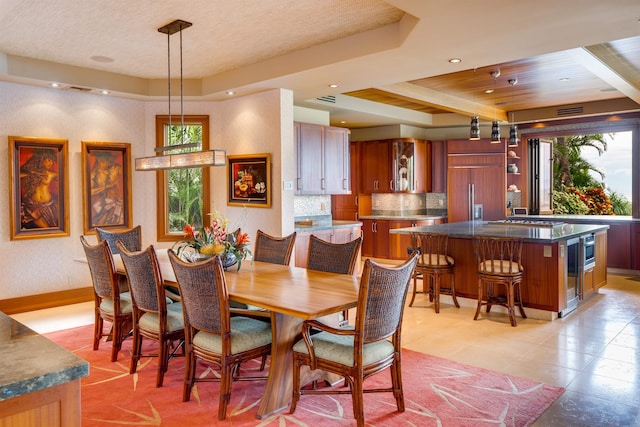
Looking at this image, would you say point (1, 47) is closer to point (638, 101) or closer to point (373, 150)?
point (373, 150)

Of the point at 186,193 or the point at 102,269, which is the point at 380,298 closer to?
the point at 102,269

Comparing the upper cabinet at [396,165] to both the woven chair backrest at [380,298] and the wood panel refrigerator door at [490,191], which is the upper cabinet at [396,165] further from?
the woven chair backrest at [380,298]

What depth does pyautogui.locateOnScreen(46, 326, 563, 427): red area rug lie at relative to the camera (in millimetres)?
2895

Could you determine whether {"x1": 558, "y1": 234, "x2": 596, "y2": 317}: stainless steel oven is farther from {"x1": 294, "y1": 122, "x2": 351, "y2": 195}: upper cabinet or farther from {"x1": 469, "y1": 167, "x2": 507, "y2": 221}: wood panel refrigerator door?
{"x1": 294, "y1": 122, "x2": 351, "y2": 195}: upper cabinet

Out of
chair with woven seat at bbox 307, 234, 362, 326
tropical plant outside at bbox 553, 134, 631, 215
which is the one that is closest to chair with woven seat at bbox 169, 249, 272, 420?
→ chair with woven seat at bbox 307, 234, 362, 326

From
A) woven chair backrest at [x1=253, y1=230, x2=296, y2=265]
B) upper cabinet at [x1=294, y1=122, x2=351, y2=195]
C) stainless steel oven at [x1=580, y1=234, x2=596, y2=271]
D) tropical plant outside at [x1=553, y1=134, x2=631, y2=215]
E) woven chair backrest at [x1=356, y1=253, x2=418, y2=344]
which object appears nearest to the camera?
woven chair backrest at [x1=356, y1=253, x2=418, y2=344]

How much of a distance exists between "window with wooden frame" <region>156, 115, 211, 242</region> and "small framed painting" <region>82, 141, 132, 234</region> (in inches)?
16.6

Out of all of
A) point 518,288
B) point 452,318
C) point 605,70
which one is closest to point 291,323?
point 452,318

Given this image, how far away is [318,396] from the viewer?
321cm

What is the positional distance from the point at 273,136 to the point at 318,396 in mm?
3560

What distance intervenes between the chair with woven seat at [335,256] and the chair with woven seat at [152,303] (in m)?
1.17

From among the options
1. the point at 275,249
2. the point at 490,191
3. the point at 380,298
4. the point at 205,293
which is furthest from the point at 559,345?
the point at 490,191

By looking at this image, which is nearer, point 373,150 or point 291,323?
point 291,323

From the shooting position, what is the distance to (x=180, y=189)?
6.83 metres
